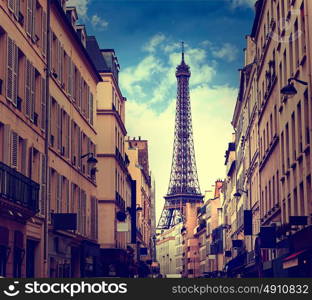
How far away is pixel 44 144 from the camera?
3681 centimetres

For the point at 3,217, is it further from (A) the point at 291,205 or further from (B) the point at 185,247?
(B) the point at 185,247

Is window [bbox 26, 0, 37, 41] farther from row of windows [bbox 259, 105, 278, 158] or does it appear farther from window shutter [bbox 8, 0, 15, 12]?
row of windows [bbox 259, 105, 278, 158]

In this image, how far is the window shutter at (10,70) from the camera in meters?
29.6

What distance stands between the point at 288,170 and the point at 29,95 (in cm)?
1255

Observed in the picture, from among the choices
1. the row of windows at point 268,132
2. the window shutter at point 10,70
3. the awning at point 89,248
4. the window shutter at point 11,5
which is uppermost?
the window shutter at point 11,5

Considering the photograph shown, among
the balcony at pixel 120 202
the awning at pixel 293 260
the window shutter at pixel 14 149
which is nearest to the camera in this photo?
the window shutter at pixel 14 149

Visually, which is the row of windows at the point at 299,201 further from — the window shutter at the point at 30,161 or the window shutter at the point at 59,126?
the window shutter at the point at 59,126

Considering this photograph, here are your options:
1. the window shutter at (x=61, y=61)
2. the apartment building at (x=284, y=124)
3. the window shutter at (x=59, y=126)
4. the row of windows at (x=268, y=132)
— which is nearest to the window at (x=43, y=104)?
the window shutter at (x=59, y=126)

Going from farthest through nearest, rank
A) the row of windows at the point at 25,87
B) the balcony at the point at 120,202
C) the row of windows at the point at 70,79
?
the balcony at the point at 120,202
the row of windows at the point at 70,79
the row of windows at the point at 25,87

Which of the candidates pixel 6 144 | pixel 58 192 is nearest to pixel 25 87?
pixel 6 144

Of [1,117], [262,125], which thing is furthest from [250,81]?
[1,117]

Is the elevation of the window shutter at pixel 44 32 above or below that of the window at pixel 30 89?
above

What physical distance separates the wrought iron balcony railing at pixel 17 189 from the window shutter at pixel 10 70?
3021 mm

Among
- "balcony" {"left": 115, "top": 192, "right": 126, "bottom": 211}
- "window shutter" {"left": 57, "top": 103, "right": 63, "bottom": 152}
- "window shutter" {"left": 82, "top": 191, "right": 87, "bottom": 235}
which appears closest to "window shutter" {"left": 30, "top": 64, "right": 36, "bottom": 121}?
"window shutter" {"left": 57, "top": 103, "right": 63, "bottom": 152}
